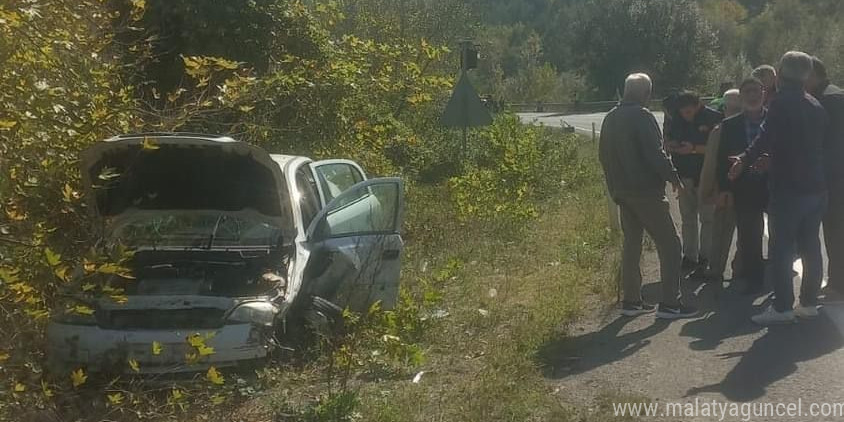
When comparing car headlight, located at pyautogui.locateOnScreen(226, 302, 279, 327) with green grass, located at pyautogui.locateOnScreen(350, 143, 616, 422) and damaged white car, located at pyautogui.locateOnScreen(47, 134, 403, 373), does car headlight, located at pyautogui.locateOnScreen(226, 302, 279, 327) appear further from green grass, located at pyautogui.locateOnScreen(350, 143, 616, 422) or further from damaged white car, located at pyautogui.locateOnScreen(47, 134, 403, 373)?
green grass, located at pyautogui.locateOnScreen(350, 143, 616, 422)

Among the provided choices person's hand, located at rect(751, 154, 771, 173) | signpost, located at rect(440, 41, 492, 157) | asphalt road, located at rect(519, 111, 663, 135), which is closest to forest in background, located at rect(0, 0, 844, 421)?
signpost, located at rect(440, 41, 492, 157)

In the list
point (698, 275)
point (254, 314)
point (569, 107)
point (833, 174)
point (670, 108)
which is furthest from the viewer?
point (569, 107)

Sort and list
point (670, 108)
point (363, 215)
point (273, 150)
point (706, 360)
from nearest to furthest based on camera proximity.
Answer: point (706, 360), point (363, 215), point (670, 108), point (273, 150)

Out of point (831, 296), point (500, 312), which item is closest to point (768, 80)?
point (831, 296)

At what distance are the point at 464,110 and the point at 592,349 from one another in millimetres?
8769

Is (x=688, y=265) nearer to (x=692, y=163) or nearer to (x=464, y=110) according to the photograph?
(x=692, y=163)

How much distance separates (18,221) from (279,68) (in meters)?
5.54

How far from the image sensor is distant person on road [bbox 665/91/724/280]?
9266 millimetres

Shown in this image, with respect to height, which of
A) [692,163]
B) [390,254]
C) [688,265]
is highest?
[692,163]

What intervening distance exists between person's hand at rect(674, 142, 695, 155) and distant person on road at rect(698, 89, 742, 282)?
44 centimetres

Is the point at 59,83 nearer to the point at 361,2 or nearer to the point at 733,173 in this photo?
the point at 733,173

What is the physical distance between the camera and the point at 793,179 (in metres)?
7.02

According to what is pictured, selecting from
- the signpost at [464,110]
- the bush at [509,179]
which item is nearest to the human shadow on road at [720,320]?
the bush at [509,179]

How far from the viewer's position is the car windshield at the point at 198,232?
6.89 meters
